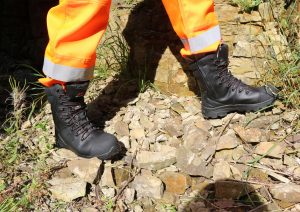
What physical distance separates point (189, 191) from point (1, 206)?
751 mm

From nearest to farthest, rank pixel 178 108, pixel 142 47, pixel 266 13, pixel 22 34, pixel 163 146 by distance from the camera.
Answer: pixel 163 146, pixel 178 108, pixel 266 13, pixel 142 47, pixel 22 34

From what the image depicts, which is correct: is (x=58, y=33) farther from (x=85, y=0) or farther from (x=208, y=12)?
(x=208, y=12)

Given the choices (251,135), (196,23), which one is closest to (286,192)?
(251,135)

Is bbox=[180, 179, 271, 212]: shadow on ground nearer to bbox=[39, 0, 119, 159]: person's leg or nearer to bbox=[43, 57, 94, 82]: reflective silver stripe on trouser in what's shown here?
bbox=[39, 0, 119, 159]: person's leg

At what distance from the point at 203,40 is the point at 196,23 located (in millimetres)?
88

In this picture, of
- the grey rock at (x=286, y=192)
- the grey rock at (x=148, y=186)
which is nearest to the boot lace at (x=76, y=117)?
the grey rock at (x=148, y=186)

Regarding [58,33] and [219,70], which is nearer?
[58,33]

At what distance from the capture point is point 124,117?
2.17 meters

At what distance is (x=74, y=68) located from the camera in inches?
68.0

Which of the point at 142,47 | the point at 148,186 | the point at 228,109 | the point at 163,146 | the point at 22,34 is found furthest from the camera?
the point at 22,34

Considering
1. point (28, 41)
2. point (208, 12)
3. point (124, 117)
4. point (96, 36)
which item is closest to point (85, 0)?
point (96, 36)

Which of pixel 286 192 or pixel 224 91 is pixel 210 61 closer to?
pixel 224 91

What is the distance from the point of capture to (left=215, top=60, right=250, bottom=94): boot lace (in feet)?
6.50

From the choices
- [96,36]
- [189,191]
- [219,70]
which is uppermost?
[96,36]
